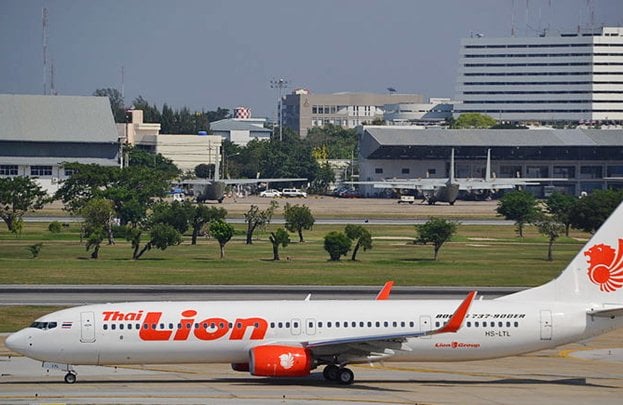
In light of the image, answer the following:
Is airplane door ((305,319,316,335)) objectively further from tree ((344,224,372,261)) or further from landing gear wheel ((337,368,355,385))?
tree ((344,224,372,261))

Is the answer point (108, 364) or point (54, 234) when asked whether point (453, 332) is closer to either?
point (108, 364)

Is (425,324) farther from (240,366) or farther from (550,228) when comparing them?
(550,228)

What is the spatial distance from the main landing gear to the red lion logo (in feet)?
34.7

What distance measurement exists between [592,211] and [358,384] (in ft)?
266

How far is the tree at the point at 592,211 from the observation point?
123375mm

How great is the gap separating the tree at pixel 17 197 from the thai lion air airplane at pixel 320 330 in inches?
3581

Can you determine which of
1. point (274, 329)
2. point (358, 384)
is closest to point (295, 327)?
point (274, 329)

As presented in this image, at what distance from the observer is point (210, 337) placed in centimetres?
4734

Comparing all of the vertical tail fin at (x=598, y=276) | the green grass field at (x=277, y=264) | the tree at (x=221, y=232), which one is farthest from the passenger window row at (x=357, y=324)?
the tree at (x=221, y=232)

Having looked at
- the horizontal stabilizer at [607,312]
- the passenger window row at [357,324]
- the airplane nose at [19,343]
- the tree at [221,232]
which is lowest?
the airplane nose at [19,343]

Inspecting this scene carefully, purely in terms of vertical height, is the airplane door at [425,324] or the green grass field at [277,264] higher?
the airplane door at [425,324]

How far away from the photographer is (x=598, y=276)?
49125 mm

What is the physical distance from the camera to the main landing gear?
156ft

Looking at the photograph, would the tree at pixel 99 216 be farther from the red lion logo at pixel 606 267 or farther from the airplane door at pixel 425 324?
the red lion logo at pixel 606 267
